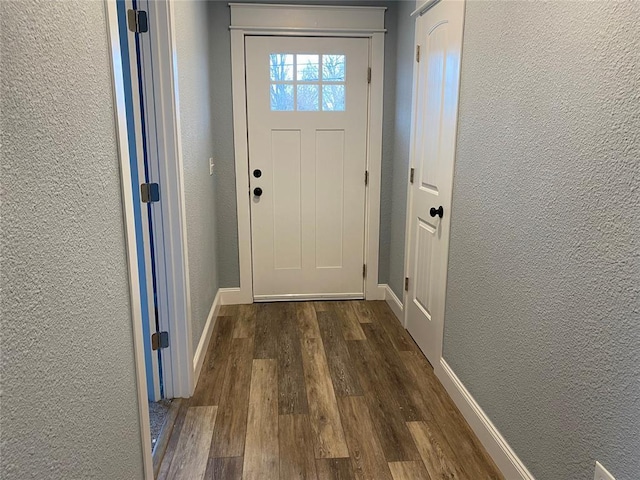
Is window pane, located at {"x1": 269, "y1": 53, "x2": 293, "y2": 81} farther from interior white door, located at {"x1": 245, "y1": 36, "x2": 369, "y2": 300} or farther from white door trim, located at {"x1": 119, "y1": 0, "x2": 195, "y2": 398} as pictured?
white door trim, located at {"x1": 119, "y1": 0, "x2": 195, "y2": 398}

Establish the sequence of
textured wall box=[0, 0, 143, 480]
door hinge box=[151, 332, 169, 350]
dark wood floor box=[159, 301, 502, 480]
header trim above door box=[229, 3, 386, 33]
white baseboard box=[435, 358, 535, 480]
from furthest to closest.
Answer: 1. header trim above door box=[229, 3, 386, 33]
2. door hinge box=[151, 332, 169, 350]
3. dark wood floor box=[159, 301, 502, 480]
4. white baseboard box=[435, 358, 535, 480]
5. textured wall box=[0, 0, 143, 480]

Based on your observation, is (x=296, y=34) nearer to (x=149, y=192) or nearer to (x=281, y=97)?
(x=281, y=97)

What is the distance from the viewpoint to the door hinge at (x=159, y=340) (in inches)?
92.6

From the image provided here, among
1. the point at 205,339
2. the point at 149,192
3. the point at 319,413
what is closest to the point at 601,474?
the point at 319,413

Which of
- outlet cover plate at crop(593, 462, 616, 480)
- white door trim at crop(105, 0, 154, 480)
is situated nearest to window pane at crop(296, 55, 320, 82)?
white door trim at crop(105, 0, 154, 480)

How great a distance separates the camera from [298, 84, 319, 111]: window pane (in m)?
3.54

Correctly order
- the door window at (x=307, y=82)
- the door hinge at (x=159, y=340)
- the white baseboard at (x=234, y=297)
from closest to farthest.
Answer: the door hinge at (x=159, y=340) < the door window at (x=307, y=82) < the white baseboard at (x=234, y=297)

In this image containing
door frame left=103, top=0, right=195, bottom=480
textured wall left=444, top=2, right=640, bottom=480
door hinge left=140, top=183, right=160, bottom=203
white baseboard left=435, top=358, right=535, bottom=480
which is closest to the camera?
textured wall left=444, top=2, right=640, bottom=480

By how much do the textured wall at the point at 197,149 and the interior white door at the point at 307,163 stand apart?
1.22 ft

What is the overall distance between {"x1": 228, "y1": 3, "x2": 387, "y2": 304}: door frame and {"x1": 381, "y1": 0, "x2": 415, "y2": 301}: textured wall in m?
0.12

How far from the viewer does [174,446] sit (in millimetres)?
2066

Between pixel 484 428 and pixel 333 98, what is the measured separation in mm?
2477

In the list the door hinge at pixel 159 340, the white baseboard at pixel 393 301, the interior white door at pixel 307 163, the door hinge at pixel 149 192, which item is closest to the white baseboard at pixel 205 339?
the door hinge at pixel 159 340

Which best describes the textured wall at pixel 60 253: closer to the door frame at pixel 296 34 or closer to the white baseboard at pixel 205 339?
the white baseboard at pixel 205 339
